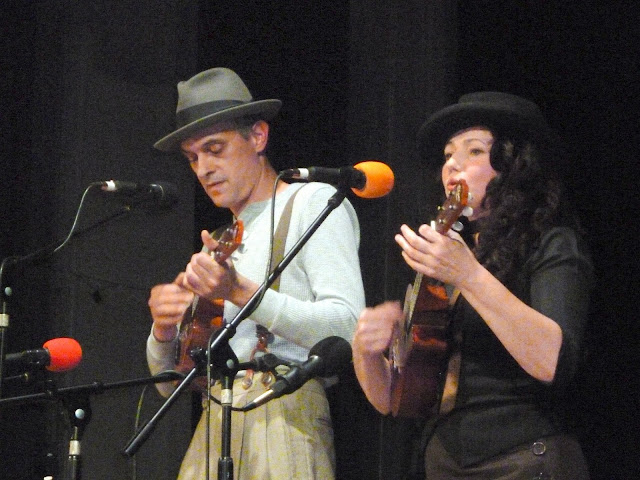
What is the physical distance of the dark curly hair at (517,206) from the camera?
90.4 inches

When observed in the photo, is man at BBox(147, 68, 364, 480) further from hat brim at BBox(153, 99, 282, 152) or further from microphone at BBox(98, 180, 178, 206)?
microphone at BBox(98, 180, 178, 206)

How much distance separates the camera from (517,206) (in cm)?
238

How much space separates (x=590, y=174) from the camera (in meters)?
3.21

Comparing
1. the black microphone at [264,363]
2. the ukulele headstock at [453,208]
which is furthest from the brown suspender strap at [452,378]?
the black microphone at [264,363]

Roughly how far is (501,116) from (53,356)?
129cm

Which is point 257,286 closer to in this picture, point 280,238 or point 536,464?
point 280,238

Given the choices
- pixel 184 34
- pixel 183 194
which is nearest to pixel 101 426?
pixel 183 194

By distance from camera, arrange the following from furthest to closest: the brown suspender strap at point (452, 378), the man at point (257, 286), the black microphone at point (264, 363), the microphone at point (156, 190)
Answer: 1. the microphone at point (156, 190)
2. the man at point (257, 286)
3. the brown suspender strap at point (452, 378)
4. the black microphone at point (264, 363)

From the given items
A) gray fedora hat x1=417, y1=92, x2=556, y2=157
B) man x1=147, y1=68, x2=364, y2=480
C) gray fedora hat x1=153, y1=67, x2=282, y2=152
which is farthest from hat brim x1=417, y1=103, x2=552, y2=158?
gray fedora hat x1=153, y1=67, x2=282, y2=152

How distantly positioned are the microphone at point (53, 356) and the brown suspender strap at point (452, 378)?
40.1 inches

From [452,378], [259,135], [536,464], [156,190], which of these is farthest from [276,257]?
[536,464]

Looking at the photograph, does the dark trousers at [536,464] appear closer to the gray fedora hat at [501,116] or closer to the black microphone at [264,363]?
the black microphone at [264,363]

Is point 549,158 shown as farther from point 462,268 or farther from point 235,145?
point 235,145

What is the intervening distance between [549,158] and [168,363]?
3.73 ft
